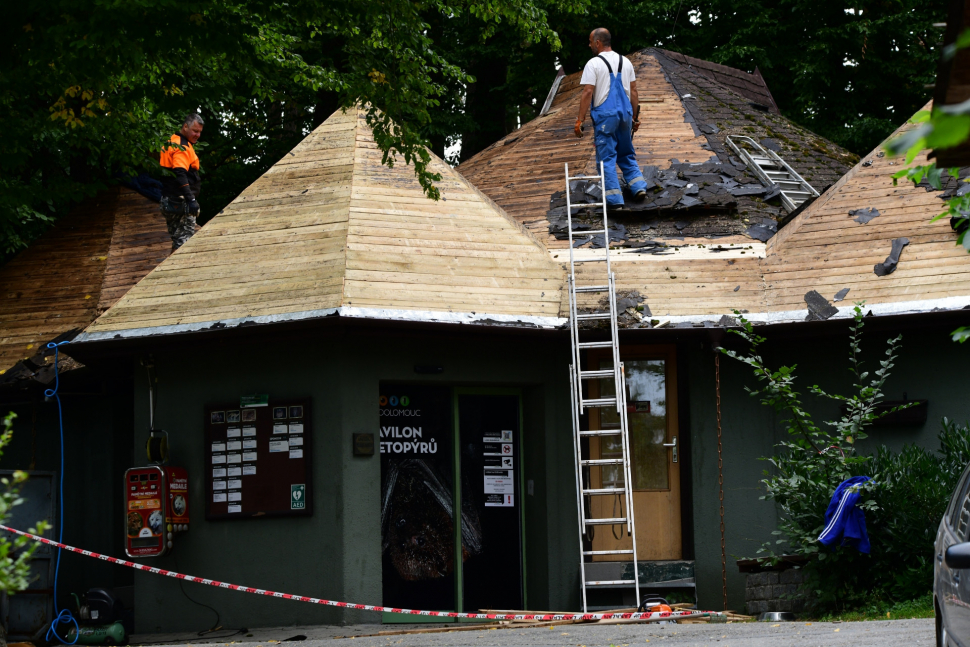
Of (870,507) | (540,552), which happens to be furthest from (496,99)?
(870,507)

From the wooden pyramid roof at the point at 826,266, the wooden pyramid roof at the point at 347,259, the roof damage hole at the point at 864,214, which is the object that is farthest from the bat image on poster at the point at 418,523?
the roof damage hole at the point at 864,214

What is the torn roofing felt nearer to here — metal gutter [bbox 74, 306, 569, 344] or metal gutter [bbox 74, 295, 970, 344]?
metal gutter [bbox 74, 295, 970, 344]

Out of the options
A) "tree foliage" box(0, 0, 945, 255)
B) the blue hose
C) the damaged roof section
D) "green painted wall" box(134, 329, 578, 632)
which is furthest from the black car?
the damaged roof section

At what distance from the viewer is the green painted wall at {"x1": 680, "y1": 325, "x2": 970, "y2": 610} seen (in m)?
10.3

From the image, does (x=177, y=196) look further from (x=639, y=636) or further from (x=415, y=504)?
(x=639, y=636)

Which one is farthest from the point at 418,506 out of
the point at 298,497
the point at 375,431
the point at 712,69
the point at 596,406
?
the point at 712,69

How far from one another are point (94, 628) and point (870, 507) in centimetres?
735

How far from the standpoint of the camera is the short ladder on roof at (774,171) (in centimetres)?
1283

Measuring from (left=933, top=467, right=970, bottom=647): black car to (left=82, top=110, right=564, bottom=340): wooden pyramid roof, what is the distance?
5.63 meters

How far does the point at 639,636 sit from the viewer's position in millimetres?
8000

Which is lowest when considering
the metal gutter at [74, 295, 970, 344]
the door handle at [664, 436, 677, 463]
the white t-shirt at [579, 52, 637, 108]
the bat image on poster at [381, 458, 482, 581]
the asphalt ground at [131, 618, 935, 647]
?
the asphalt ground at [131, 618, 935, 647]

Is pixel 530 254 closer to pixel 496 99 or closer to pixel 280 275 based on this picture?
pixel 280 275

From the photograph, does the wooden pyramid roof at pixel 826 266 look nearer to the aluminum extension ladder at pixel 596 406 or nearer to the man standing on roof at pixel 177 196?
the aluminum extension ladder at pixel 596 406

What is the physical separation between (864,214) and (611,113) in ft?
9.70
